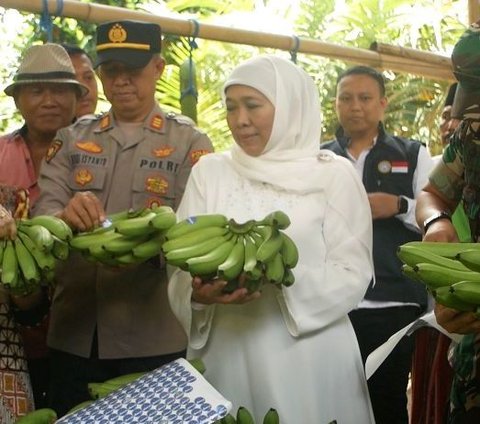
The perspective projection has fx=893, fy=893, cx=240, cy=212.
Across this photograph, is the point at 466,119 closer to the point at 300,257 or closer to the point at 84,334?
the point at 300,257

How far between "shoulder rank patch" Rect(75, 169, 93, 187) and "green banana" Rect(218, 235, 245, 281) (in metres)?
0.83

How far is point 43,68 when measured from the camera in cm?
345

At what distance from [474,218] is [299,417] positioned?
2.72 ft

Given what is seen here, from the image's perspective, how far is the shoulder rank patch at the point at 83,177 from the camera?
312 cm

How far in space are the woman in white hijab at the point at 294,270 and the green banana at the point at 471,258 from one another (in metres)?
0.79

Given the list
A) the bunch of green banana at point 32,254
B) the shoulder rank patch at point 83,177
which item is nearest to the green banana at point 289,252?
the bunch of green banana at point 32,254

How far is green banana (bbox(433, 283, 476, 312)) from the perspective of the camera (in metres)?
1.88

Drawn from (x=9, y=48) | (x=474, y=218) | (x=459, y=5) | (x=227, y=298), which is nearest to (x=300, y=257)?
(x=227, y=298)

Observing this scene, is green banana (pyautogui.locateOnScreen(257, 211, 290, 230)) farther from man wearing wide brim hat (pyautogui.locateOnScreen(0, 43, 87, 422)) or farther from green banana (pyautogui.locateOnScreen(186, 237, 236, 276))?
man wearing wide brim hat (pyautogui.locateOnScreen(0, 43, 87, 422))

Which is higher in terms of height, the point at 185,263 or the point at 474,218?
the point at 474,218

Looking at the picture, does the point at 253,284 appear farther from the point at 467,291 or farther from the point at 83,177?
the point at 83,177

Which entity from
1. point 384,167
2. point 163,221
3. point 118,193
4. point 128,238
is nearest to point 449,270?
point 163,221

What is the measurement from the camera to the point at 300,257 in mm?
2756

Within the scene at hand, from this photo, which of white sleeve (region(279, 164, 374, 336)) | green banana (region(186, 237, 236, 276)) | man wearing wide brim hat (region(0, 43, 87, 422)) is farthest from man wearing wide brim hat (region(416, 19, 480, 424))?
man wearing wide brim hat (region(0, 43, 87, 422))
